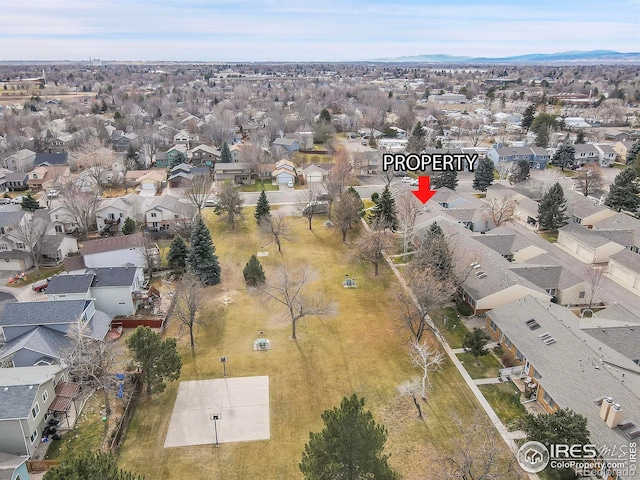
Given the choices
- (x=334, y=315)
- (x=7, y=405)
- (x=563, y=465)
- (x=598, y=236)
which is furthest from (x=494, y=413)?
(x=598, y=236)

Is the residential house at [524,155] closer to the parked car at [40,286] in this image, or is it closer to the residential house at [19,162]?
the parked car at [40,286]

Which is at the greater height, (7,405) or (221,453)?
(7,405)

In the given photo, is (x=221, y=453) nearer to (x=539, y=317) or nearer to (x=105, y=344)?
(x=105, y=344)

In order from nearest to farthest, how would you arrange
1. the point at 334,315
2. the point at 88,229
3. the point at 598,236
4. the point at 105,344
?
1. the point at 105,344
2. the point at 334,315
3. the point at 598,236
4. the point at 88,229

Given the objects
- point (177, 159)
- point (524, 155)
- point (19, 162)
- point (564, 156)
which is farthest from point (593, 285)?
point (19, 162)

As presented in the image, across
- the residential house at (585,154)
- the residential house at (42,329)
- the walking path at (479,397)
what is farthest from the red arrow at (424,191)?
the residential house at (42,329)

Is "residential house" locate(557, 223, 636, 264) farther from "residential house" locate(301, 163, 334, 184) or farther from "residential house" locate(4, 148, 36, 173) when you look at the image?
"residential house" locate(4, 148, 36, 173)
